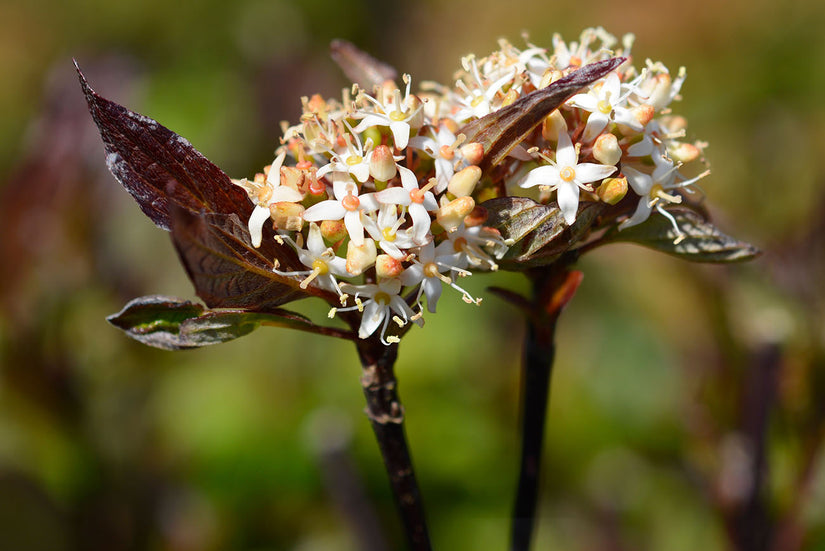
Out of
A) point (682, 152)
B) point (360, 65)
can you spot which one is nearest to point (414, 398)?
point (360, 65)

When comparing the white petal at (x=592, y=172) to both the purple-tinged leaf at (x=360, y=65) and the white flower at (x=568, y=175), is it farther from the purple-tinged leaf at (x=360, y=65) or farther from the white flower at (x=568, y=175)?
the purple-tinged leaf at (x=360, y=65)

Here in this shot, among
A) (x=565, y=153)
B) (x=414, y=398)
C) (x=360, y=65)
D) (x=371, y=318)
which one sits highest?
(x=360, y=65)

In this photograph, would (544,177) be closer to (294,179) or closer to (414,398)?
(294,179)

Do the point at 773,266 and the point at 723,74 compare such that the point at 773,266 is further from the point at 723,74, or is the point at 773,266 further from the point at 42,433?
the point at 723,74

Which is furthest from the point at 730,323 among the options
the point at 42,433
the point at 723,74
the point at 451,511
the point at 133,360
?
the point at 723,74

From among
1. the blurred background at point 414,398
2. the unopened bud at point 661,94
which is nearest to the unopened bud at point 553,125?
the unopened bud at point 661,94

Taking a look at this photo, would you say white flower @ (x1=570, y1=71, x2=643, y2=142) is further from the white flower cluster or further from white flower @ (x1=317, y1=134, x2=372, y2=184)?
white flower @ (x1=317, y1=134, x2=372, y2=184)
